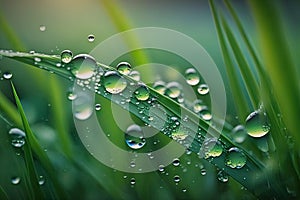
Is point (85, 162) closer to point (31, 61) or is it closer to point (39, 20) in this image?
point (31, 61)

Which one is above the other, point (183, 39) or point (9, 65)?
point (183, 39)

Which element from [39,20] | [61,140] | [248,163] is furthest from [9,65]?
[248,163]

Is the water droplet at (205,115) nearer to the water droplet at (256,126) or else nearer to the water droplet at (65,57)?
the water droplet at (256,126)

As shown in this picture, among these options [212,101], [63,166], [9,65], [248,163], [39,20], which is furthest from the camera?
[39,20]

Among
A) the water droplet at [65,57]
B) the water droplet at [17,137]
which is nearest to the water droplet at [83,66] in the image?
the water droplet at [65,57]

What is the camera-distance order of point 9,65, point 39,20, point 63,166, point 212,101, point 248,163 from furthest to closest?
1. point 39,20
2. point 9,65
3. point 212,101
4. point 63,166
5. point 248,163

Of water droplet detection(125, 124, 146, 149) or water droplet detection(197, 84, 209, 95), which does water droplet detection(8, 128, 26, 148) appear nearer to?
water droplet detection(125, 124, 146, 149)

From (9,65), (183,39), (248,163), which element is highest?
A: (183,39)

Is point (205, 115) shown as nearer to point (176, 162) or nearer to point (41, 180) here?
point (176, 162)
